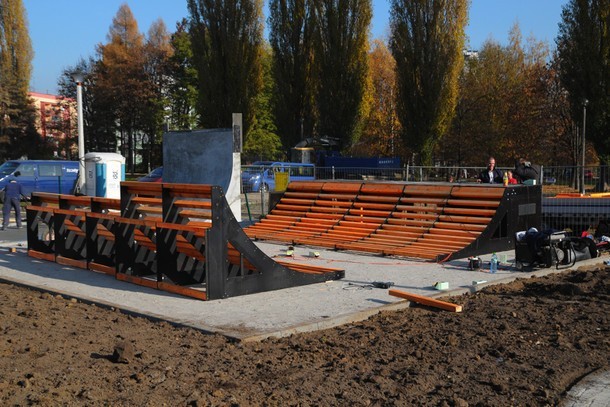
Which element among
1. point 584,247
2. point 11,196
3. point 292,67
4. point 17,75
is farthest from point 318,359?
point 17,75

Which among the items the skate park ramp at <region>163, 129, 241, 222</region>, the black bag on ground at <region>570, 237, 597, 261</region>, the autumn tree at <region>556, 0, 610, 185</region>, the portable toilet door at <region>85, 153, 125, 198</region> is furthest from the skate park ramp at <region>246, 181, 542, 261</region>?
the autumn tree at <region>556, 0, 610, 185</region>

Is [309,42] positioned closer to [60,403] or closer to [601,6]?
[601,6]

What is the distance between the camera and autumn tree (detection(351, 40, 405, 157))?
2271 inches

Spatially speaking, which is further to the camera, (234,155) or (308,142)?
(308,142)

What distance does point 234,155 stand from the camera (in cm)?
1562

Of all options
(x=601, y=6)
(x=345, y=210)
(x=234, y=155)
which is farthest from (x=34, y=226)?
(x=601, y=6)

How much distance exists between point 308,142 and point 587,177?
2471cm

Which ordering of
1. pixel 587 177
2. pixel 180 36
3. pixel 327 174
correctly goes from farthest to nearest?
pixel 180 36, pixel 327 174, pixel 587 177

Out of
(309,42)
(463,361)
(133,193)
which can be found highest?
(309,42)

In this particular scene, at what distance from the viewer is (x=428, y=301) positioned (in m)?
8.54

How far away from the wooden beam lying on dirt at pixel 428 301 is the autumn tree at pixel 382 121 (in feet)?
155

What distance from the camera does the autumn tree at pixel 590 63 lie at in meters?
37.3

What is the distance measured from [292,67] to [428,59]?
1064cm

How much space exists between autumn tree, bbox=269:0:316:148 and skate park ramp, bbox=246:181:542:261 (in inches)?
1255
